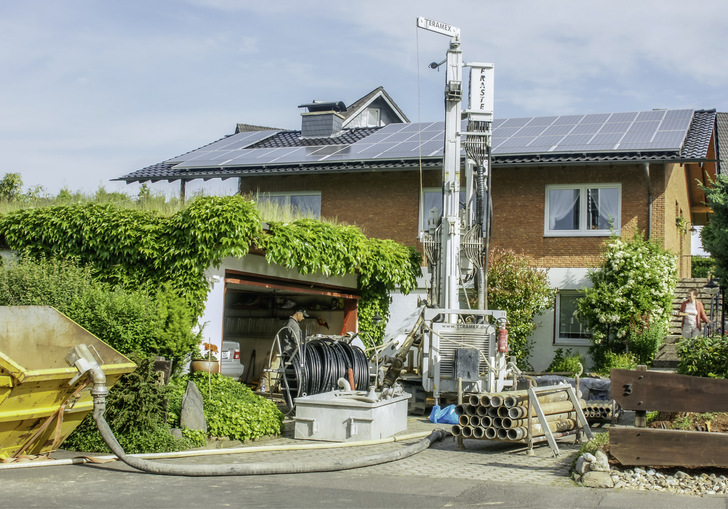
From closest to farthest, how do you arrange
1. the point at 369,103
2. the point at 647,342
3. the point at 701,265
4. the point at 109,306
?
1. the point at 109,306
2. the point at 647,342
3. the point at 701,265
4. the point at 369,103

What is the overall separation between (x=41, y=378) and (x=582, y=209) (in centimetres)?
1600

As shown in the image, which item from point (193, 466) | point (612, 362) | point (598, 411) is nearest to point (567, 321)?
point (612, 362)

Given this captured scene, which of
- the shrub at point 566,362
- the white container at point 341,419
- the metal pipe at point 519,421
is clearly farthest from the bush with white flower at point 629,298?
the white container at point 341,419

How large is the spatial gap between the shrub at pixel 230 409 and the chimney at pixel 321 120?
1685cm

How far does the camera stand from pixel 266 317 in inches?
811

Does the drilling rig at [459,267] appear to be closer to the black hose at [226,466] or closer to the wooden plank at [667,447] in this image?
the black hose at [226,466]

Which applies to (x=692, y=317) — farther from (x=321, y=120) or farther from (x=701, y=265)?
(x=701, y=265)

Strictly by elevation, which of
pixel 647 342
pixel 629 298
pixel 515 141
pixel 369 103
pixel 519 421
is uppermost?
pixel 369 103

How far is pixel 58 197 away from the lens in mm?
15594

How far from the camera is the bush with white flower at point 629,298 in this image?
63.6 feet

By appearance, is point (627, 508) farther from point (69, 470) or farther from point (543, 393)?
point (69, 470)

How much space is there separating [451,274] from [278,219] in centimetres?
333

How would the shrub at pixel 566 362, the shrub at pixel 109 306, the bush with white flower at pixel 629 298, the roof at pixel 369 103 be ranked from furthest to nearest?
the roof at pixel 369 103 → the shrub at pixel 566 362 → the bush with white flower at pixel 629 298 → the shrub at pixel 109 306

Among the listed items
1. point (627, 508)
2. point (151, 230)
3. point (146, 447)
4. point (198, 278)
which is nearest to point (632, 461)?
point (627, 508)
